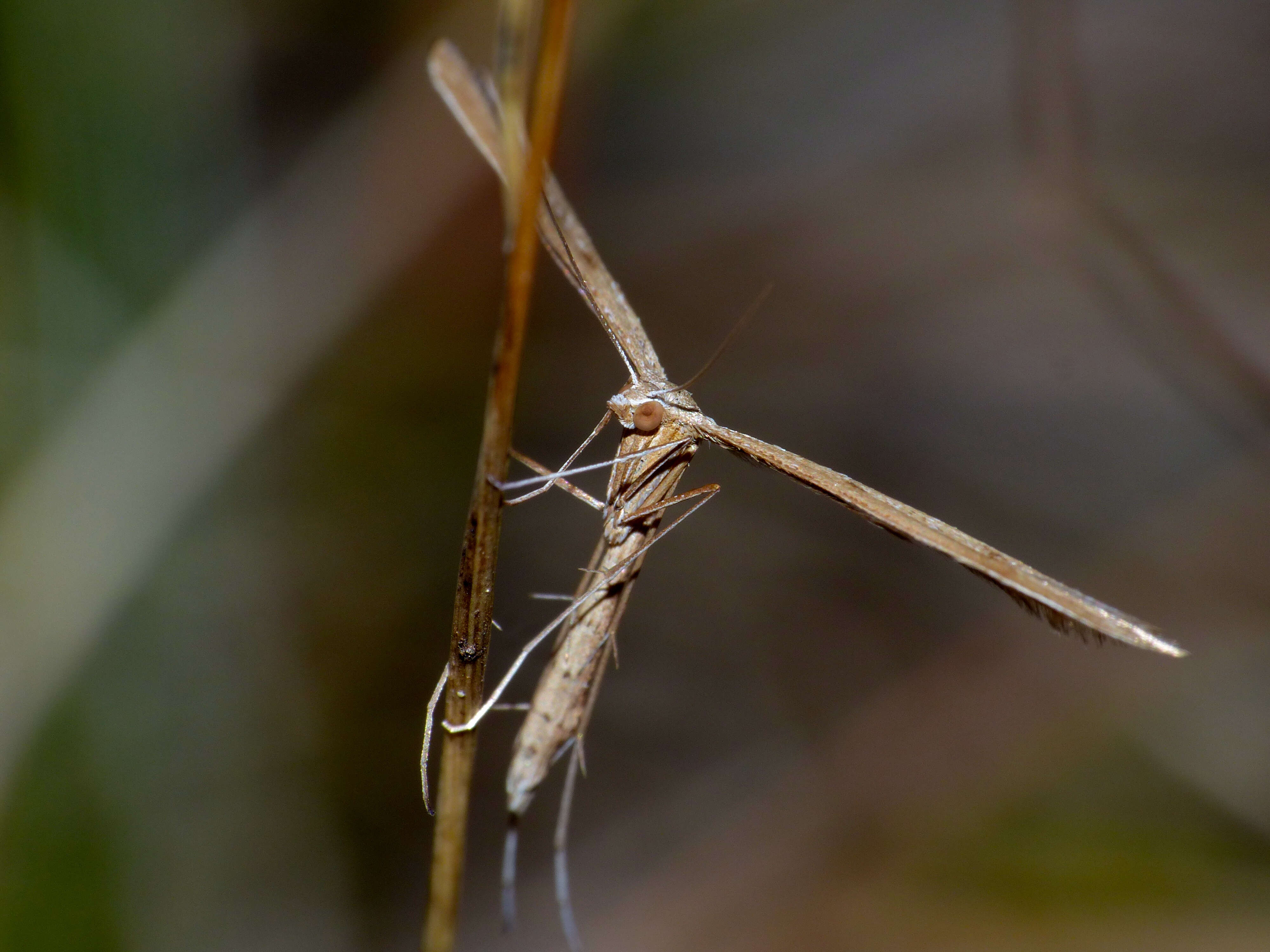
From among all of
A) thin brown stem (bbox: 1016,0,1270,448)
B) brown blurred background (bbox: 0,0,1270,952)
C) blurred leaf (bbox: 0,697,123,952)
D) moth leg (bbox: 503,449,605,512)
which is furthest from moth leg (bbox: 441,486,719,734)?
thin brown stem (bbox: 1016,0,1270,448)

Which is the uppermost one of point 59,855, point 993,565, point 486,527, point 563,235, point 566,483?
point 563,235

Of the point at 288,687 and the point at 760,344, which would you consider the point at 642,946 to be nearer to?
the point at 288,687

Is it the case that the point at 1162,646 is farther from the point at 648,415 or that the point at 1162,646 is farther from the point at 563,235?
the point at 563,235

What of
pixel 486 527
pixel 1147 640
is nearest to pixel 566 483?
pixel 486 527

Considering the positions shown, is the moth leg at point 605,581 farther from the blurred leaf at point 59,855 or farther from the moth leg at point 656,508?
the blurred leaf at point 59,855

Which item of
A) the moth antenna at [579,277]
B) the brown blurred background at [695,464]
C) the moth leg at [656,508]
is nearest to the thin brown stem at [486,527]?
the moth antenna at [579,277]

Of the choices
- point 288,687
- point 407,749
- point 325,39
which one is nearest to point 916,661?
point 407,749

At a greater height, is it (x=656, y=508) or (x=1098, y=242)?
(x=656, y=508)
